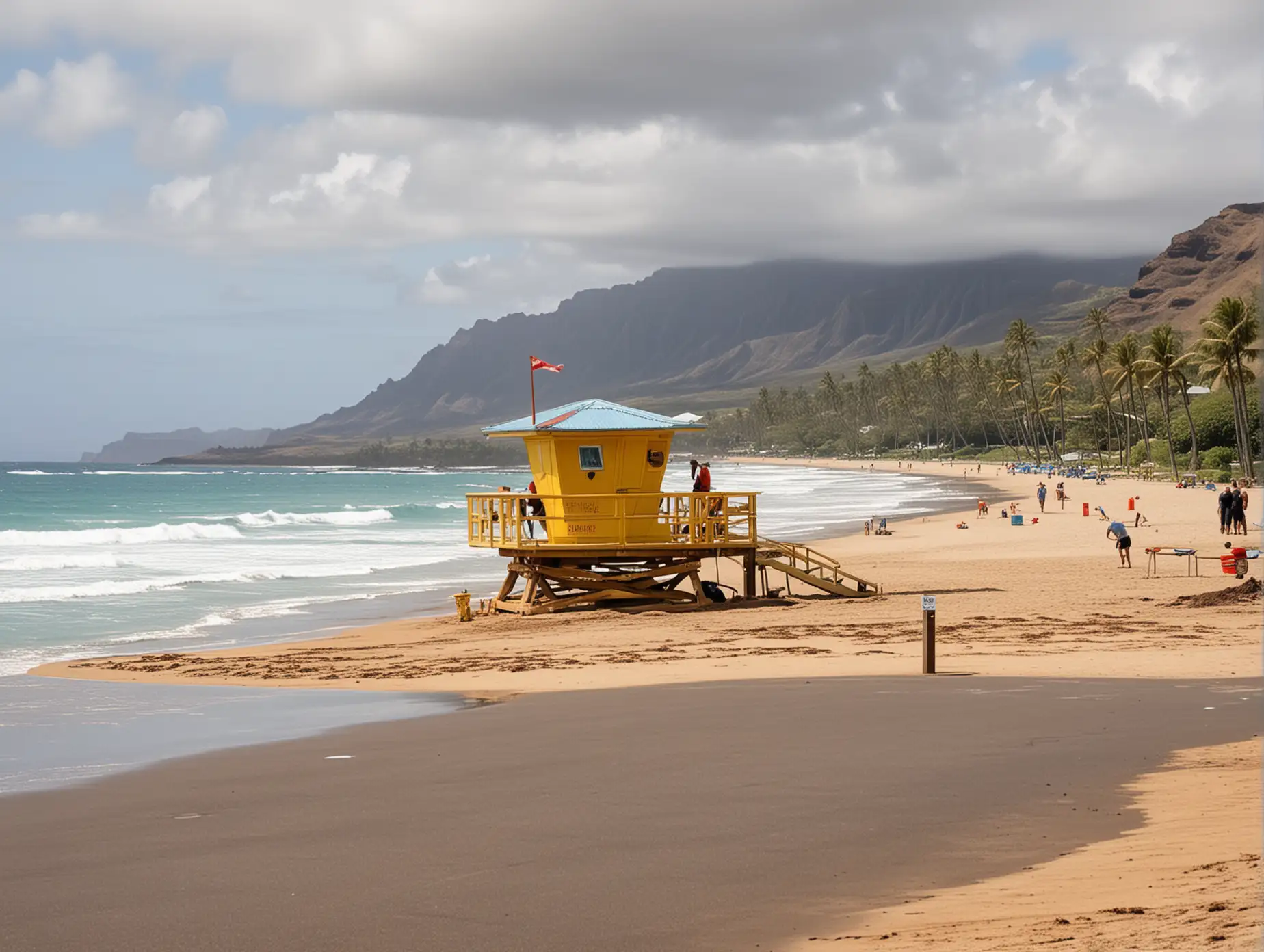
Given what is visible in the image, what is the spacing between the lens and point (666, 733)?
1114 centimetres

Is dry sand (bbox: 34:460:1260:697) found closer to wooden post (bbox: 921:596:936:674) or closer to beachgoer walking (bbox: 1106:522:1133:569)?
wooden post (bbox: 921:596:936:674)

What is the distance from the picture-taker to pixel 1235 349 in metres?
64.5

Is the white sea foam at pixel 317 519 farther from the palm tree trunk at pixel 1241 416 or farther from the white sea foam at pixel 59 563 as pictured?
the palm tree trunk at pixel 1241 416

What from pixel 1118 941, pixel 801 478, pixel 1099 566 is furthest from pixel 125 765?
pixel 801 478

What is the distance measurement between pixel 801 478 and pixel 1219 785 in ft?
381

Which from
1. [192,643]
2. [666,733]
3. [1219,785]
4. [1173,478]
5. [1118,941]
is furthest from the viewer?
[1173,478]

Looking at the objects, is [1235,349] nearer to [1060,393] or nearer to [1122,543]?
Result: [1122,543]

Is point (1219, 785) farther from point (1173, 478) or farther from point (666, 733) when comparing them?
point (1173, 478)

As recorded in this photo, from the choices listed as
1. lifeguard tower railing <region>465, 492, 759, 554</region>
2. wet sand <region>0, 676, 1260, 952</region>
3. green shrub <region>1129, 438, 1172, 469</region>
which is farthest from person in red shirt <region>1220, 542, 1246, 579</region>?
green shrub <region>1129, 438, 1172, 469</region>

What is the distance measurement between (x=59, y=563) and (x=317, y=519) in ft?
92.4

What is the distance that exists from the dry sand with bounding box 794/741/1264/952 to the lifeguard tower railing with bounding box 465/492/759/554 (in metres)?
16.0

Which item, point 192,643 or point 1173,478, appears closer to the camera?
point 192,643

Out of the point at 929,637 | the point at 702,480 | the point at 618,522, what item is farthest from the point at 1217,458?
the point at 929,637

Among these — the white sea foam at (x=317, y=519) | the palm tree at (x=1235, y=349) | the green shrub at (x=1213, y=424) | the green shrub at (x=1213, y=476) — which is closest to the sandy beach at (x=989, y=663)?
the palm tree at (x=1235, y=349)
